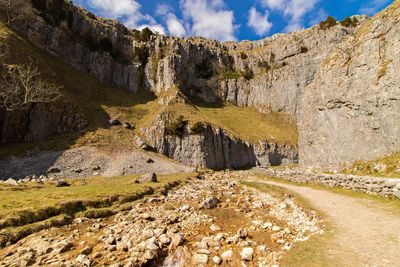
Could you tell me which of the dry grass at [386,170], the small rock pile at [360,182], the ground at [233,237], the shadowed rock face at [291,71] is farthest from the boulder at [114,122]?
the dry grass at [386,170]

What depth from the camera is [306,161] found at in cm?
5134

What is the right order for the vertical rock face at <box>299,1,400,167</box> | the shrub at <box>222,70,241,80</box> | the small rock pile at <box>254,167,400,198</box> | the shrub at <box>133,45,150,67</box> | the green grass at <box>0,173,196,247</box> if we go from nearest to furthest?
the green grass at <box>0,173,196,247</box> < the small rock pile at <box>254,167,400,198</box> < the vertical rock face at <box>299,1,400,167</box> < the shrub at <box>133,45,150,67</box> < the shrub at <box>222,70,241,80</box>

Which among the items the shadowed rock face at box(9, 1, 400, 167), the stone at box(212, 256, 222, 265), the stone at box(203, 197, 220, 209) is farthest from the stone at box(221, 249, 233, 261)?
the shadowed rock face at box(9, 1, 400, 167)

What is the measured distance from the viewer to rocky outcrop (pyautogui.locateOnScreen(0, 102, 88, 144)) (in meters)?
51.0

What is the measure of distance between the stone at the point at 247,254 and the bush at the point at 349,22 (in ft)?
431

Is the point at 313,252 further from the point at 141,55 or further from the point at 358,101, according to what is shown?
the point at 141,55

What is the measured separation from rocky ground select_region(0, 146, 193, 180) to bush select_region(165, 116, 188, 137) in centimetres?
1465

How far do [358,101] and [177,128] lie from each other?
4703cm

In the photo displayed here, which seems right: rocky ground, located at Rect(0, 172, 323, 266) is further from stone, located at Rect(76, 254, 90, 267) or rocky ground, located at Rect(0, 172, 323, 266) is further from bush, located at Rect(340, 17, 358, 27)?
bush, located at Rect(340, 17, 358, 27)

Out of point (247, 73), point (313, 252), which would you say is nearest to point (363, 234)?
point (313, 252)

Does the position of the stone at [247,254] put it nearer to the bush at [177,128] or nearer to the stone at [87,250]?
the stone at [87,250]

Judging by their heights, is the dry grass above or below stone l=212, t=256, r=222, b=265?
above

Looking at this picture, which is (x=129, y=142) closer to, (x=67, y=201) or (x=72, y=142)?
(x=72, y=142)

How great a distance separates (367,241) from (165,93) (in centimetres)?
8785
